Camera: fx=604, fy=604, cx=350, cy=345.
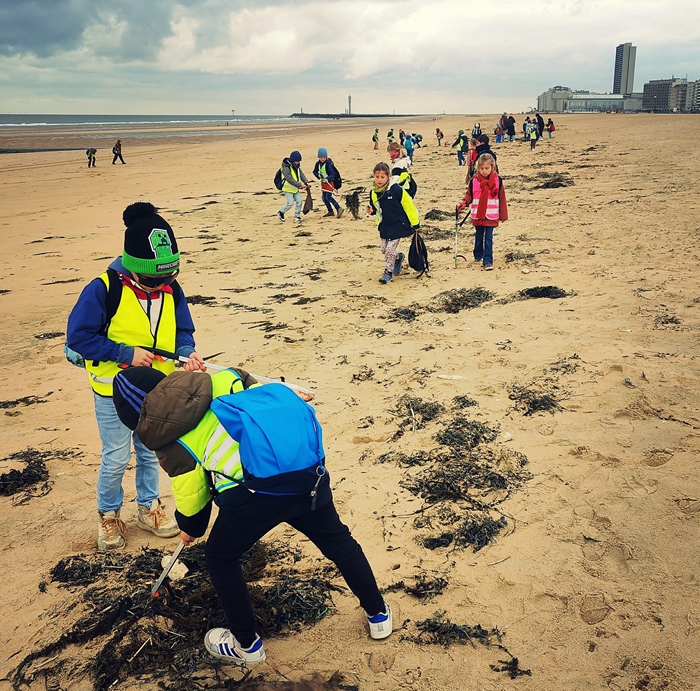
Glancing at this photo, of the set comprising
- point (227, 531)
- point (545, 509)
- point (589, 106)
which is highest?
point (589, 106)

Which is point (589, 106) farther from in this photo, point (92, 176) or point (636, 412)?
point (636, 412)

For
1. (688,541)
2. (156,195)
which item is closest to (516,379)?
(688,541)

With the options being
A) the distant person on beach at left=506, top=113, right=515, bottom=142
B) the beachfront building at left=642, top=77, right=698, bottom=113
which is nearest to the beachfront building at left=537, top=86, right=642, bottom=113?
the beachfront building at left=642, top=77, right=698, bottom=113

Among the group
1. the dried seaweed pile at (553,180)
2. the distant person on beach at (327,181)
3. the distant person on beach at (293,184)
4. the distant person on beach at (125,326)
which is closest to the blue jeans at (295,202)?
the distant person on beach at (293,184)

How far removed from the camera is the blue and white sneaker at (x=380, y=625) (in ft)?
9.37

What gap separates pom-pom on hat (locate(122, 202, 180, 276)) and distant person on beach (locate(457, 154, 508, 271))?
6.55 meters

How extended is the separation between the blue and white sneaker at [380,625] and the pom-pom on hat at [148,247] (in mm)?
2095

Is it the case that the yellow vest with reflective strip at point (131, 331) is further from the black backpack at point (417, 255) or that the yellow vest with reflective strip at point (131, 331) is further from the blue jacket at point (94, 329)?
the black backpack at point (417, 255)

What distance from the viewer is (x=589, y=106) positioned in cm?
16375

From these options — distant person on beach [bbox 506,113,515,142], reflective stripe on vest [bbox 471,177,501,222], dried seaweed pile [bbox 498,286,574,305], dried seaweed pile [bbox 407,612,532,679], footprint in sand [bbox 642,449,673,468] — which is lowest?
dried seaweed pile [bbox 407,612,532,679]

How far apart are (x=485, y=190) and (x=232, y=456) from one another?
7.70m

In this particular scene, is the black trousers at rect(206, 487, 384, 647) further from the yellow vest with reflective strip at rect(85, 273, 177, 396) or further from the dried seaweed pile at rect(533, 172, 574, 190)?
the dried seaweed pile at rect(533, 172, 574, 190)

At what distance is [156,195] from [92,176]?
8663 mm

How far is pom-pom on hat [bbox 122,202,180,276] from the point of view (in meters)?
3.22
